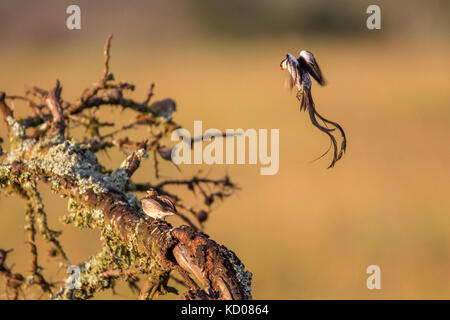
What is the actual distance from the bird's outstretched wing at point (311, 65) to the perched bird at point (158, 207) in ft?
2.14

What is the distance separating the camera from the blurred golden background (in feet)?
28.3

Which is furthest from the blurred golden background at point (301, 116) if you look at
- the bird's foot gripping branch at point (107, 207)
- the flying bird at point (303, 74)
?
the flying bird at point (303, 74)

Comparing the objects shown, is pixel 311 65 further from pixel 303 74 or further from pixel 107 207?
pixel 107 207

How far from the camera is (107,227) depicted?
227 centimetres

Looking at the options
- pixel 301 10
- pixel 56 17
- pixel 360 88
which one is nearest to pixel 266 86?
pixel 360 88

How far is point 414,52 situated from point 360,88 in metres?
5.61

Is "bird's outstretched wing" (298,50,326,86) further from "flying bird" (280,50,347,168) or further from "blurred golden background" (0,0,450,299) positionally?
"blurred golden background" (0,0,450,299)

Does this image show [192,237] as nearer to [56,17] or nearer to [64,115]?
[64,115]

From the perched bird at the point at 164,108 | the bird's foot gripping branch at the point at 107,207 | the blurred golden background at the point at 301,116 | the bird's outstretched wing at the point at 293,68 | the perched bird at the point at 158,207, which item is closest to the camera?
the bird's foot gripping branch at the point at 107,207

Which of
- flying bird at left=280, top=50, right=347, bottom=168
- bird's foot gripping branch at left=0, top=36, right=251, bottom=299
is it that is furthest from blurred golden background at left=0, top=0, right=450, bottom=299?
flying bird at left=280, top=50, right=347, bottom=168

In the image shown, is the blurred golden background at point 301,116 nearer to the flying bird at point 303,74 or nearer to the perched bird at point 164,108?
the perched bird at point 164,108

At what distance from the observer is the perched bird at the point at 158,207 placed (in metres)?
2.13
